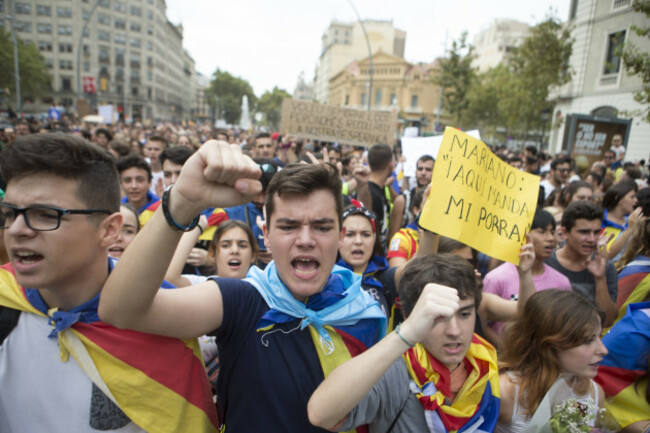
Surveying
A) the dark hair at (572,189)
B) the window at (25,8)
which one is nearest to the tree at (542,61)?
the dark hair at (572,189)

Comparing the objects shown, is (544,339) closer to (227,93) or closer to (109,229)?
(109,229)

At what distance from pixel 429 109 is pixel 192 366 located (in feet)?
262

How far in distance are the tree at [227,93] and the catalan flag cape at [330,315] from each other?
363 feet

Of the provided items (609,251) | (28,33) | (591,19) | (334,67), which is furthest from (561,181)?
(334,67)

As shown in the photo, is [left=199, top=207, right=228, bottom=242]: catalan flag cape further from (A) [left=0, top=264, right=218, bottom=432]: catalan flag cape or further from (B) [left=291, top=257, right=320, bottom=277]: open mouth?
(B) [left=291, top=257, right=320, bottom=277]: open mouth

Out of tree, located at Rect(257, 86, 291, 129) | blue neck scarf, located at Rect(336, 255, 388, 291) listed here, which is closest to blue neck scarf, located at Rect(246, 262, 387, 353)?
blue neck scarf, located at Rect(336, 255, 388, 291)

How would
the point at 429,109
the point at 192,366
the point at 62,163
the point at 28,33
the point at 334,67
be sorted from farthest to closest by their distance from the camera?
the point at 334,67
the point at 429,109
the point at 28,33
the point at 192,366
the point at 62,163

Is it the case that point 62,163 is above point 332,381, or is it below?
above

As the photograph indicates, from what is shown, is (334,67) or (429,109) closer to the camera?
(429,109)

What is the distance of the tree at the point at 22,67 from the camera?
2931 cm

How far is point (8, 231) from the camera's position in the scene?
1312mm

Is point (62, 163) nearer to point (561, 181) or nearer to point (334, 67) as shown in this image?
point (561, 181)

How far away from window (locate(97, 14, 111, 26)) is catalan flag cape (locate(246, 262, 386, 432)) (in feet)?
297

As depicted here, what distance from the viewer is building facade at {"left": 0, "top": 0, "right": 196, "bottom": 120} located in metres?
65.3
